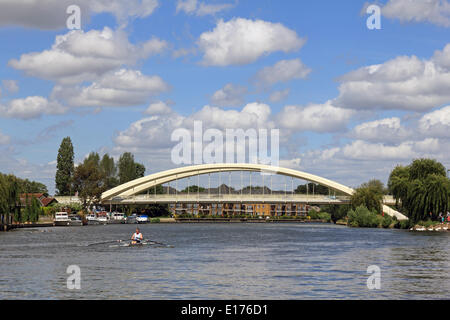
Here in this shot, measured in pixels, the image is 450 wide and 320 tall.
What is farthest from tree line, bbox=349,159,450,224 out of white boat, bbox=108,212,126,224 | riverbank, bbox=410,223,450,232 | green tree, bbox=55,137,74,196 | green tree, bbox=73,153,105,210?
green tree, bbox=55,137,74,196

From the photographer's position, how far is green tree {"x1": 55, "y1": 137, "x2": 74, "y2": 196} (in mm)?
147125

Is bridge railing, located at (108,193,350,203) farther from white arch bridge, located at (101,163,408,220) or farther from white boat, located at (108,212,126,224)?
white boat, located at (108,212,126,224)

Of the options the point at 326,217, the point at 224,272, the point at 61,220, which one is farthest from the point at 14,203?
the point at 326,217

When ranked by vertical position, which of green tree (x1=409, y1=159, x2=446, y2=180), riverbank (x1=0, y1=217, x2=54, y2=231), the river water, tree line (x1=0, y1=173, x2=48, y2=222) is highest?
green tree (x1=409, y1=159, x2=446, y2=180)

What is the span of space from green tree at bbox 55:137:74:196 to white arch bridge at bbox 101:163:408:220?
10.3m

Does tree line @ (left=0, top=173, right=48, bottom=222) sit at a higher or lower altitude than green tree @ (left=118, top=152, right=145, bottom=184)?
lower

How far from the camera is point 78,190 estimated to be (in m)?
144

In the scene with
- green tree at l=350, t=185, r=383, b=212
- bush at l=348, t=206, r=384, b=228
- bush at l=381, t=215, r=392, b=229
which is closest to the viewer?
bush at l=381, t=215, r=392, b=229

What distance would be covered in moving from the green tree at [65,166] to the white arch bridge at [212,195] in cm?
1034

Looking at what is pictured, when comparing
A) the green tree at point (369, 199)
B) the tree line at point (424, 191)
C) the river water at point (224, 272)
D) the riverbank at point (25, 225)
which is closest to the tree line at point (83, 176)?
the riverbank at point (25, 225)

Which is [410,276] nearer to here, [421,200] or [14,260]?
[14,260]
